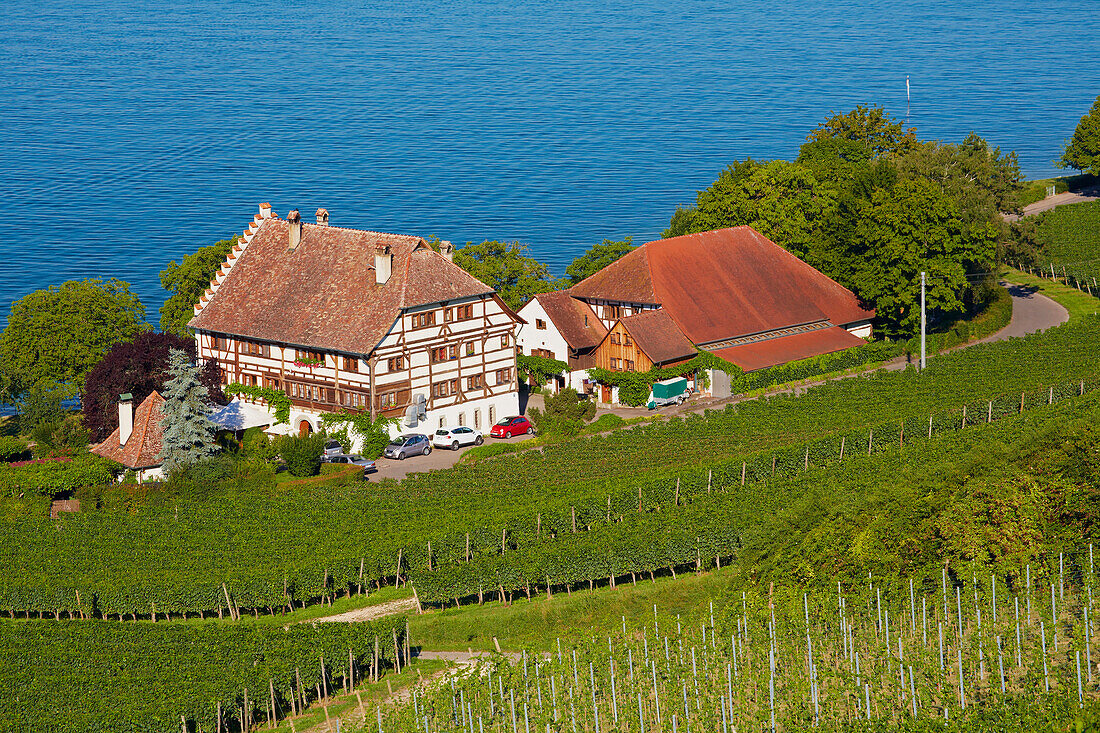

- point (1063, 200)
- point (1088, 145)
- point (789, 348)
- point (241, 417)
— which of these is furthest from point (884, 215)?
point (1063, 200)

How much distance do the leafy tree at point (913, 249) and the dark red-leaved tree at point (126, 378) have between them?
133 ft

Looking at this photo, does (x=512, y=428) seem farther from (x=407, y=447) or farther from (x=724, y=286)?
(x=724, y=286)

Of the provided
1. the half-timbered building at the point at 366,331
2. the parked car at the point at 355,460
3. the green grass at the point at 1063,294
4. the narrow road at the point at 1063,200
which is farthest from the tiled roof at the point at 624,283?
the narrow road at the point at 1063,200

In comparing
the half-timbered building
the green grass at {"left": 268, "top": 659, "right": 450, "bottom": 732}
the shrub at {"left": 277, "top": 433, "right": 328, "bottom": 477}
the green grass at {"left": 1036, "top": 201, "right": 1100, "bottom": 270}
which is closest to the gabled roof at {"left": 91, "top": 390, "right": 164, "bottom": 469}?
the shrub at {"left": 277, "top": 433, "right": 328, "bottom": 477}

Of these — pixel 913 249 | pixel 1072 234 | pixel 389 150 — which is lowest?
pixel 913 249

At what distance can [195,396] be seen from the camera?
63656 millimetres

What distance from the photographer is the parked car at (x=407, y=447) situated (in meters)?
67.3

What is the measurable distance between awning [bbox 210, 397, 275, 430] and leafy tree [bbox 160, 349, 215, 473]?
6007mm

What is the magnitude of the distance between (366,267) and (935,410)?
30.5 m

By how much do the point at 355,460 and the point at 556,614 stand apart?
66.5 feet

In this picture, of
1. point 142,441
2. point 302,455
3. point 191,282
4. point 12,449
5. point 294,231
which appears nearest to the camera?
point 302,455

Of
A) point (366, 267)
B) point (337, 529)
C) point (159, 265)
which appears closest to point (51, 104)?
point (159, 265)

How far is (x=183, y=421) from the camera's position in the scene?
6284 centimetres

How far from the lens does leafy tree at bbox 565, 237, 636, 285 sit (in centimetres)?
8925
